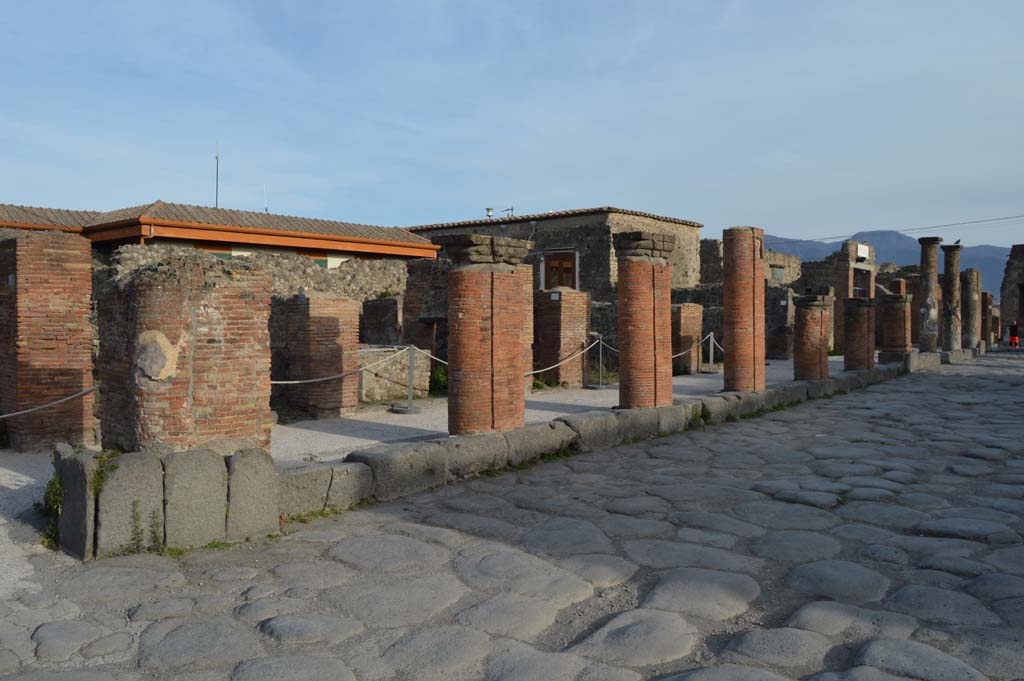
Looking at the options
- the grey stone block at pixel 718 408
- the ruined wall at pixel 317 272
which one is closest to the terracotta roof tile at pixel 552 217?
the ruined wall at pixel 317 272

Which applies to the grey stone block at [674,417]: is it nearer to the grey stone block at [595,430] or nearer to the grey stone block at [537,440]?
the grey stone block at [595,430]

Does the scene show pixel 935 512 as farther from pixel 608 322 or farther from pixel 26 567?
pixel 608 322

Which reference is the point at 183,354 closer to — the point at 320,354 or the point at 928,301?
the point at 320,354

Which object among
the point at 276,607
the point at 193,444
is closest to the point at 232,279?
the point at 193,444

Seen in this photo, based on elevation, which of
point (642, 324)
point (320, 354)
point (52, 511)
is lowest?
point (52, 511)

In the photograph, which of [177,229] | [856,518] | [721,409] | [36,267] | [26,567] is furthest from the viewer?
[177,229]

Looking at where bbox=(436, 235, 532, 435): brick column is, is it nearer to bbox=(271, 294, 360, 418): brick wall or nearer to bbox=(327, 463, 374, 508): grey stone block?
bbox=(327, 463, 374, 508): grey stone block

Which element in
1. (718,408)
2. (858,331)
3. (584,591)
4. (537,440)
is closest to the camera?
(584,591)

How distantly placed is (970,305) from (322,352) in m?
21.6

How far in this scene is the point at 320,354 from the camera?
8977 millimetres

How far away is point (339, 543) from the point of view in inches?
177

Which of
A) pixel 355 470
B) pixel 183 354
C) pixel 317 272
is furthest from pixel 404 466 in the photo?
pixel 317 272

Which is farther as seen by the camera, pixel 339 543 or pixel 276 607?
pixel 339 543

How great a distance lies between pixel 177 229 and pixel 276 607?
573 inches
